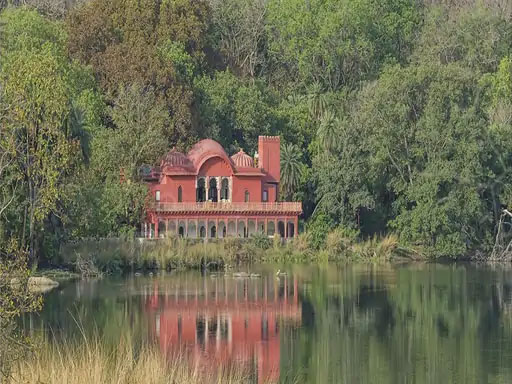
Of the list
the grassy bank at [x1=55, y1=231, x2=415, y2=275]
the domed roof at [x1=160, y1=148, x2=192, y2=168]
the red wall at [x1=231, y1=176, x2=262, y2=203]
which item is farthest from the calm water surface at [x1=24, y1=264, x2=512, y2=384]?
the domed roof at [x1=160, y1=148, x2=192, y2=168]

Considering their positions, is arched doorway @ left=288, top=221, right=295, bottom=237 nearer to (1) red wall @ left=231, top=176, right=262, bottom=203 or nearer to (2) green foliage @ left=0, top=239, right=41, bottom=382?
(1) red wall @ left=231, top=176, right=262, bottom=203

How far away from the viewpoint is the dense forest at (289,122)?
62.4m

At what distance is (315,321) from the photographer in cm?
4212

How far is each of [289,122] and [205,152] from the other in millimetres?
11644

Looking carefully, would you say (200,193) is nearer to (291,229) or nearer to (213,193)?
(213,193)

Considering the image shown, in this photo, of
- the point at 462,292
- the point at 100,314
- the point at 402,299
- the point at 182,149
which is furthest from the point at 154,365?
the point at 182,149

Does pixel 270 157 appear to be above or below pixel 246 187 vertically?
above

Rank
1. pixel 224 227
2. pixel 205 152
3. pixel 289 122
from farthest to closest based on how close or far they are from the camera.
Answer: pixel 289 122 → pixel 205 152 → pixel 224 227

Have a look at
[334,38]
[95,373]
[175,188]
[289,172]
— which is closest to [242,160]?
[289,172]

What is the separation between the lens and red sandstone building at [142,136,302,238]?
70.6 m

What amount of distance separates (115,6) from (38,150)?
1395 inches

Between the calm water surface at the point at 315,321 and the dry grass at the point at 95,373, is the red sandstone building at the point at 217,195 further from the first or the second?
the dry grass at the point at 95,373

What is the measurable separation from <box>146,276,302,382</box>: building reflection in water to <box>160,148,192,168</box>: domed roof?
17.9 m

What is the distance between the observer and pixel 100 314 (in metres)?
41.6
